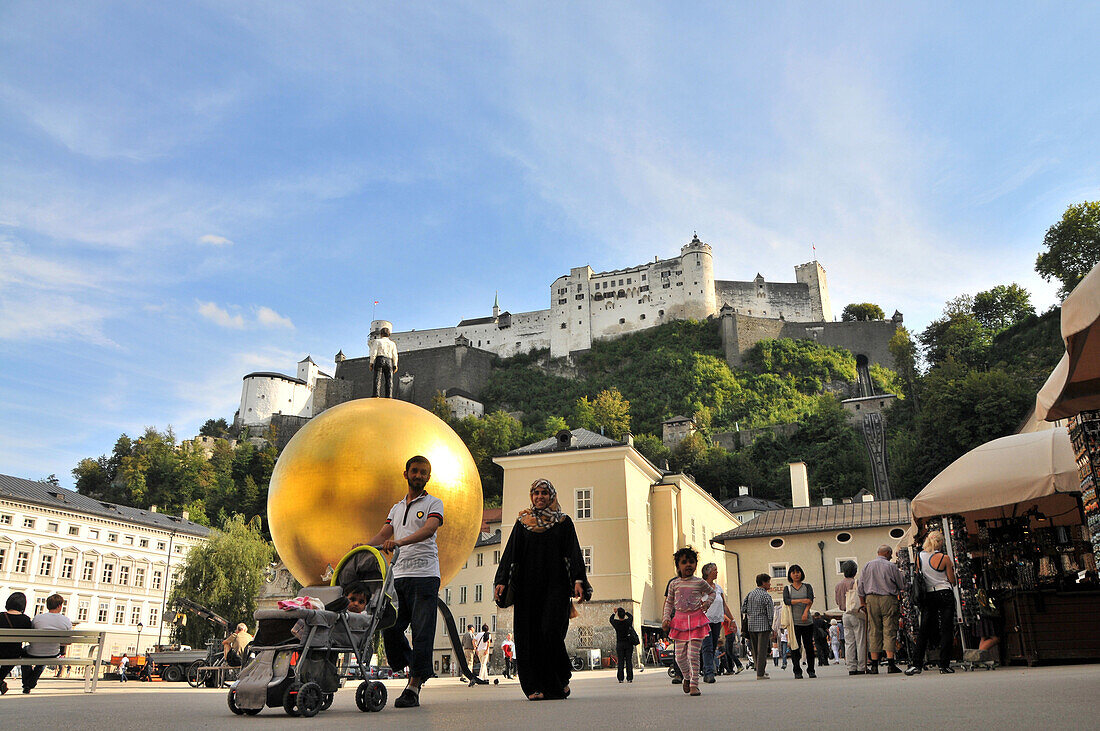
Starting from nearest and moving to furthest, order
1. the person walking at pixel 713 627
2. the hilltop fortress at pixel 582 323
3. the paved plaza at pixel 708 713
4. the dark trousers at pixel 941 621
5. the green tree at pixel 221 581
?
the paved plaza at pixel 708 713
the dark trousers at pixel 941 621
the person walking at pixel 713 627
the green tree at pixel 221 581
the hilltop fortress at pixel 582 323

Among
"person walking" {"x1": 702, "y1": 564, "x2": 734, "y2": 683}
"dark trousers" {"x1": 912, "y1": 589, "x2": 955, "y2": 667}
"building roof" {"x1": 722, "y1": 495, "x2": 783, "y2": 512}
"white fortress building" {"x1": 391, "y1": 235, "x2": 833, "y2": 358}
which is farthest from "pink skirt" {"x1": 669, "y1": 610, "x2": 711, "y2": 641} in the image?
"white fortress building" {"x1": 391, "y1": 235, "x2": 833, "y2": 358}

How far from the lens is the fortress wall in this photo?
316 ft

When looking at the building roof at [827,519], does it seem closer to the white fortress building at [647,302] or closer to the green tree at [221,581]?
the green tree at [221,581]

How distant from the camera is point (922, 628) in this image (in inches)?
373

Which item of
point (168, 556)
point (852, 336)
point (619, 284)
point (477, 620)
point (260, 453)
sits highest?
point (619, 284)

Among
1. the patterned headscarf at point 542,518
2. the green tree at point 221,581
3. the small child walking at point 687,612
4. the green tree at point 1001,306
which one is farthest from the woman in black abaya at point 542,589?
the green tree at point 1001,306

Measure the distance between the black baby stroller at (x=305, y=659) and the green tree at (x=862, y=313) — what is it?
3933 inches

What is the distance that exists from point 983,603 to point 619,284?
90867 mm

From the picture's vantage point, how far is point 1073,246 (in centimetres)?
4856

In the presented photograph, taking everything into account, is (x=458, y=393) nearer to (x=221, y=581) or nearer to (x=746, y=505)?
(x=746, y=505)

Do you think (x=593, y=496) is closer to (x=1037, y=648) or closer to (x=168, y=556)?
(x=1037, y=648)

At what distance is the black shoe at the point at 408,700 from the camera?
5578 mm

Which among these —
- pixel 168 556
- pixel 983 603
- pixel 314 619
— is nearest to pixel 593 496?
pixel 983 603

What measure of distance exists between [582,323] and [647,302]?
8571 millimetres
